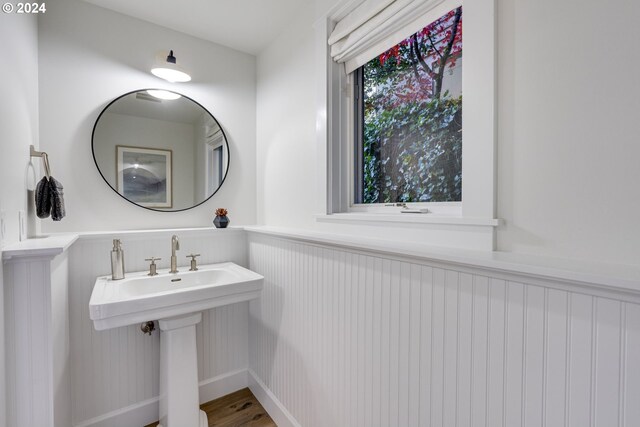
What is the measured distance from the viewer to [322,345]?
140 cm

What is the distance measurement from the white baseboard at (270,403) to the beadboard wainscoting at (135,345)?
12 centimetres

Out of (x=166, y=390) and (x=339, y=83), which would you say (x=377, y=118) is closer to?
(x=339, y=83)

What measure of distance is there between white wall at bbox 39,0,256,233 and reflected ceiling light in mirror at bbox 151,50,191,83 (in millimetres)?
48

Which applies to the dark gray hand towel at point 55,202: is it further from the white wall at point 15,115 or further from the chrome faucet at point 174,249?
the chrome faucet at point 174,249

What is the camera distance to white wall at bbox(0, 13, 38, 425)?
100 centimetres

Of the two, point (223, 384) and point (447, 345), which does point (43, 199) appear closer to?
point (223, 384)

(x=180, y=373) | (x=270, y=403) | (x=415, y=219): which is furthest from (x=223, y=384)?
(x=415, y=219)

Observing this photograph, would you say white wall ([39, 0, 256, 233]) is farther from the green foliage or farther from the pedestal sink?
the green foliage

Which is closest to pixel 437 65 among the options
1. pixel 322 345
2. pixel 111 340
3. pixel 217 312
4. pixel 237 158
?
pixel 322 345

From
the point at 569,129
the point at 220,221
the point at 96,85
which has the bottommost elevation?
the point at 220,221

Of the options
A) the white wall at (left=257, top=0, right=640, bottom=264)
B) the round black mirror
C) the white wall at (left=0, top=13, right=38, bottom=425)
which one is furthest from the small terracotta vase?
the white wall at (left=257, top=0, right=640, bottom=264)

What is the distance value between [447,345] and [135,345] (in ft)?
5.77

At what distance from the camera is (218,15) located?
1.76 meters

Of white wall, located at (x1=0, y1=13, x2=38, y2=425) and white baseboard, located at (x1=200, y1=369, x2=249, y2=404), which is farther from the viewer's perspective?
white baseboard, located at (x1=200, y1=369, x2=249, y2=404)
